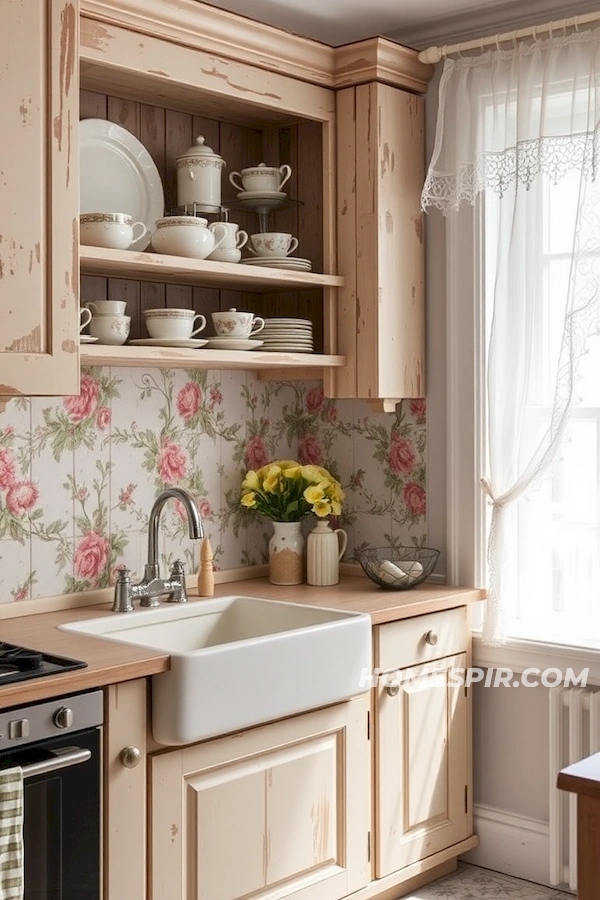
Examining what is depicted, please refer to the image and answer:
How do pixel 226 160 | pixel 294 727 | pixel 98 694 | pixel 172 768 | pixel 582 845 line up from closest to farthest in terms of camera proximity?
1. pixel 582 845
2. pixel 98 694
3. pixel 172 768
4. pixel 294 727
5. pixel 226 160

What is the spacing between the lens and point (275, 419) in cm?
355

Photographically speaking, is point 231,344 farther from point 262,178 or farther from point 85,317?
point 262,178

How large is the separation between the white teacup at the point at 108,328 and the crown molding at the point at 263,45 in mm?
656

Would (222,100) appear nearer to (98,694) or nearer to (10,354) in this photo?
(10,354)

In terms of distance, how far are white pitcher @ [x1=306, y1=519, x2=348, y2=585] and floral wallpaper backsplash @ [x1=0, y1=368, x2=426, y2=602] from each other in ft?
0.73

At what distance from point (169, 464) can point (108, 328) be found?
0.58 metres

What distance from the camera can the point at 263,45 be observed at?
296cm

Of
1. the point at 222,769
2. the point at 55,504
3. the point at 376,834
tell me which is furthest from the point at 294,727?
the point at 55,504

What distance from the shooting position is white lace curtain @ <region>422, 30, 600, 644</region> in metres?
2.95

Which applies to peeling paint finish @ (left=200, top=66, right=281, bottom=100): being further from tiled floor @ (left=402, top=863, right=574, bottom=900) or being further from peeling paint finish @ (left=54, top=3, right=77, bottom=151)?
tiled floor @ (left=402, top=863, right=574, bottom=900)

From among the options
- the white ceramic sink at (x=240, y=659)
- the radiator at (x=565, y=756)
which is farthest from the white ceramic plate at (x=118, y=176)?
the radiator at (x=565, y=756)

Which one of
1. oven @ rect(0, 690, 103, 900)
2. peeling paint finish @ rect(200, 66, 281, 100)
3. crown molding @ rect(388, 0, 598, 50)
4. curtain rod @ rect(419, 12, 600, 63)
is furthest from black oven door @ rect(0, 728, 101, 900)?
crown molding @ rect(388, 0, 598, 50)

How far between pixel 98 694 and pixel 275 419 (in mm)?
1489

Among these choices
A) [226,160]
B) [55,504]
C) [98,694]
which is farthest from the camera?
[226,160]
